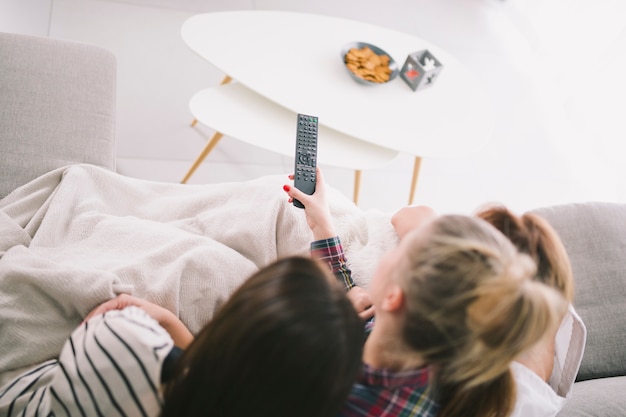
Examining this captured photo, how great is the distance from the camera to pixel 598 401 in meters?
0.90

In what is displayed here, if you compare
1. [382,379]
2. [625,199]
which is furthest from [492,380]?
[625,199]

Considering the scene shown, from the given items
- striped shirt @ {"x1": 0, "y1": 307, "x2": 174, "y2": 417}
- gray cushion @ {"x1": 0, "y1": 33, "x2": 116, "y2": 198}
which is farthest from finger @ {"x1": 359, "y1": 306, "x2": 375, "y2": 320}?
gray cushion @ {"x1": 0, "y1": 33, "x2": 116, "y2": 198}

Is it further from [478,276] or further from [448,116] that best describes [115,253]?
[448,116]

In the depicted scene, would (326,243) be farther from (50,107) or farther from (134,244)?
(50,107)

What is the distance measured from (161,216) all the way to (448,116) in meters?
1.07

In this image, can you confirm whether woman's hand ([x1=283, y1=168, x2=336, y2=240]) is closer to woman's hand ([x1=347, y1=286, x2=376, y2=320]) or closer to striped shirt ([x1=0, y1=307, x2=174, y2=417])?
woman's hand ([x1=347, y1=286, x2=376, y2=320])

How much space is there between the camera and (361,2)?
256 cm

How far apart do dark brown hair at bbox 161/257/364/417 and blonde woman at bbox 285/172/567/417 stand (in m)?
0.11

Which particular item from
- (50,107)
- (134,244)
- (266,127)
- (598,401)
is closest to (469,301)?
(598,401)

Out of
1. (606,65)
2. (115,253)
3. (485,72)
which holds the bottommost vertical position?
(115,253)

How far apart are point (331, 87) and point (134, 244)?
86 centimetres

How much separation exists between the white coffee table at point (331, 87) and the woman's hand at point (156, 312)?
708mm

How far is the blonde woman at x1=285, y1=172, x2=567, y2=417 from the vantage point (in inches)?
21.5

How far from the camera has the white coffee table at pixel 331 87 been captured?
1.41 m
